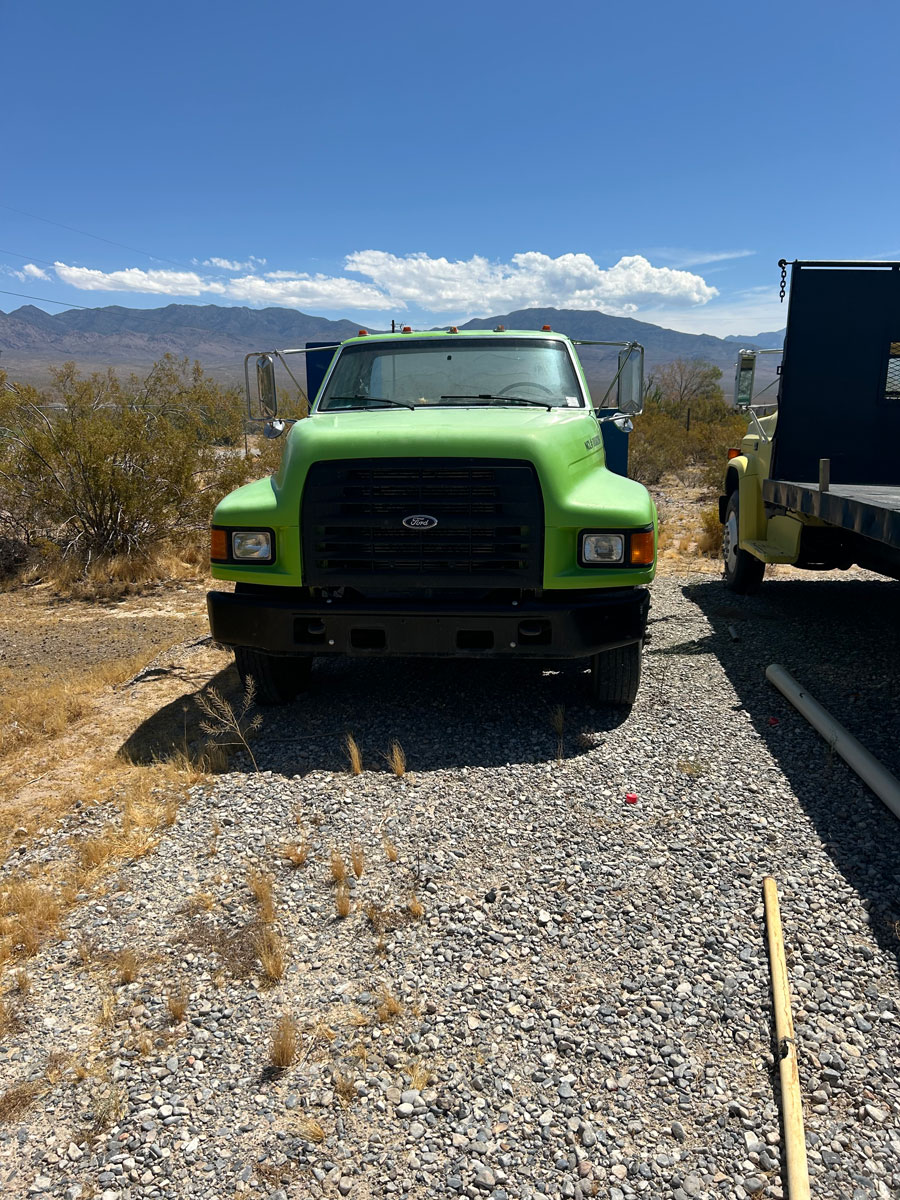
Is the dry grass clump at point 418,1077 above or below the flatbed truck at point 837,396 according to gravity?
below

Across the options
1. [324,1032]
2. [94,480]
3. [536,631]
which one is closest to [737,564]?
[536,631]

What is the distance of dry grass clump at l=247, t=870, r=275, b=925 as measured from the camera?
3.10m

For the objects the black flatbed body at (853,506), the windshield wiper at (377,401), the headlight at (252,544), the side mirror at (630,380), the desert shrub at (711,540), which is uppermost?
the side mirror at (630,380)

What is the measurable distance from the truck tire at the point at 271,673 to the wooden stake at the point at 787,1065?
9.91ft

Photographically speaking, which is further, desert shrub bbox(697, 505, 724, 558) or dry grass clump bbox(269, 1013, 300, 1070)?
desert shrub bbox(697, 505, 724, 558)

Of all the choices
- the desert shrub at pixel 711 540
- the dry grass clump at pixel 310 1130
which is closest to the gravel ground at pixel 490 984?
the dry grass clump at pixel 310 1130

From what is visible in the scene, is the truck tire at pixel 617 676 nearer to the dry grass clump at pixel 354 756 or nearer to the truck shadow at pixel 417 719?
the truck shadow at pixel 417 719

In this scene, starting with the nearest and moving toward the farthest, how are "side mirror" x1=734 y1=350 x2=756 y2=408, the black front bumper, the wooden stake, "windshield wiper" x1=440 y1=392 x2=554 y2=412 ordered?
the wooden stake → the black front bumper → "windshield wiper" x1=440 y1=392 x2=554 y2=412 → "side mirror" x1=734 y1=350 x2=756 y2=408

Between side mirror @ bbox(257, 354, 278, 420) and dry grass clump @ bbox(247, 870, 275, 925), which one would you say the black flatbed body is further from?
side mirror @ bbox(257, 354, 278, 420)

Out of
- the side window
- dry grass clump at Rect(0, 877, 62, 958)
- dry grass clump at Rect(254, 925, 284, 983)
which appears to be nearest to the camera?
dry grass clump at Rect(254, 925, 284, 983)

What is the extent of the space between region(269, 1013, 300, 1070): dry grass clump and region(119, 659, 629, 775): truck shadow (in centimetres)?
189

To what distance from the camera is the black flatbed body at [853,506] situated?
3.88 metres

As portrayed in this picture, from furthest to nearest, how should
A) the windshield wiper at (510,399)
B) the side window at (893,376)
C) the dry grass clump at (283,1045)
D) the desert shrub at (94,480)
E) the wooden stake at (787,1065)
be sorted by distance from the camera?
1. the desert shrub at (94,480)
2. the side window at (893,376)
3. the windshield wiper at (510,399)
4. the dry grass clump at (283,1045)
5. the wooden stake at (787,1065)

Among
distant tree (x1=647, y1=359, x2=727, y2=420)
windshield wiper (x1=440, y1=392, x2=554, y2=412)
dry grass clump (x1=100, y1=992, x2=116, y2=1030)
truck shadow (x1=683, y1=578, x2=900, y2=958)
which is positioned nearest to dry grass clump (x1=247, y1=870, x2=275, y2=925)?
dry grass clump (x1=100, y1=992, x2=116, y2=1030)
